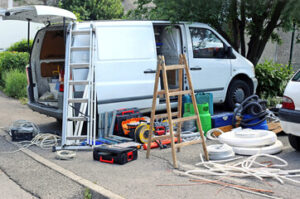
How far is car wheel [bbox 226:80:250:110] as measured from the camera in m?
9.02

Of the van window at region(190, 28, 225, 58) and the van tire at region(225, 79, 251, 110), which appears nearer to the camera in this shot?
the van window at region(190, 28, 225, 58)

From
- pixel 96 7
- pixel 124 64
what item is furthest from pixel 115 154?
pixel 96 7

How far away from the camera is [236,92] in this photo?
9102 millimetres

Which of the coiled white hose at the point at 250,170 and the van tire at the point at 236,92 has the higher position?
the van tire at the point at 236,92

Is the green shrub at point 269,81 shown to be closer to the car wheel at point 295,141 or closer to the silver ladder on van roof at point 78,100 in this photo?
the car wheel at point 295,141

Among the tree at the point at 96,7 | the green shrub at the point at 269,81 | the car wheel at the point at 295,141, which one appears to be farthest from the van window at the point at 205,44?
the tree at the point at 96,7

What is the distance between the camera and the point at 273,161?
221 inches

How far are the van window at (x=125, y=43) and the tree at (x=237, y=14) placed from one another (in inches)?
37.5

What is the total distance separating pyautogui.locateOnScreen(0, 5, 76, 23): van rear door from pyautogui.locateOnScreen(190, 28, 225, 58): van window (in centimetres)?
269

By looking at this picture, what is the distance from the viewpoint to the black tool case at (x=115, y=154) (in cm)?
557

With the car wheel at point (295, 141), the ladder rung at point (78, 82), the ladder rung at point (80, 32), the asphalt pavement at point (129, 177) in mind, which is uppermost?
the ladder rung at point (80, 32)

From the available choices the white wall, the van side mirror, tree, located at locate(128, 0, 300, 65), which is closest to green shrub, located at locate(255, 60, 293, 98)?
tree, located at locate(128, 0, 300, 65)

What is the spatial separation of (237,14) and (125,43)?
4.03 m

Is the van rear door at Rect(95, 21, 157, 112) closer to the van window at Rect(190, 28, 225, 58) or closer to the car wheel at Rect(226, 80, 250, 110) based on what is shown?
the van window at Rect(190, 28, 225, 58)
